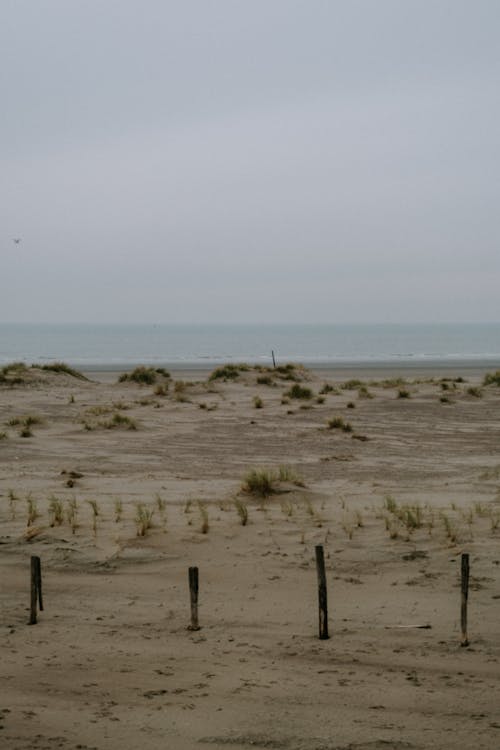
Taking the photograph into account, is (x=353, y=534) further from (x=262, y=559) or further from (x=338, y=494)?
(x=338, y=494)

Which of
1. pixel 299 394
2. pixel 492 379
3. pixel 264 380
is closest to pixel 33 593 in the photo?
pixel 299 394

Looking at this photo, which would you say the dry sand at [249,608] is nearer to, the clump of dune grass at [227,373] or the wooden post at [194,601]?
the wooden post at [194,601]

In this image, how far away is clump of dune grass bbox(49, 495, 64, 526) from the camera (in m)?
10.0

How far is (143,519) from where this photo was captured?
32.6 ft

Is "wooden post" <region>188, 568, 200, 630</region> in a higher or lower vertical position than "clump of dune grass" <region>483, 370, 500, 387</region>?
lower

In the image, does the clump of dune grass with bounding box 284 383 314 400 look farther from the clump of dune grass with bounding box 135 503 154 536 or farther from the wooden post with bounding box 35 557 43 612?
the wooden post with bounding box 35 557 43 612

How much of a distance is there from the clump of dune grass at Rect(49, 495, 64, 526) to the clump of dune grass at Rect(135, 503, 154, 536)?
0.89 metres

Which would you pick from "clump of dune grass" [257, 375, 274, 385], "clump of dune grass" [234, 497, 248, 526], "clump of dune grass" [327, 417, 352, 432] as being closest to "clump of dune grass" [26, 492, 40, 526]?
"clump of dune grass" [234, 497, 248, 526]

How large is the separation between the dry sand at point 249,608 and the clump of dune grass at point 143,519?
0.32 feet

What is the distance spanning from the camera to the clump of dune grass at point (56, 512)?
32.9ft

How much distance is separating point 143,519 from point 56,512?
113 centimetres

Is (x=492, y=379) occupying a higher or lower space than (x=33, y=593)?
higher

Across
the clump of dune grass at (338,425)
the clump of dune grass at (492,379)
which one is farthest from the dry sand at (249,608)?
the clump of dune grass at (492,379)

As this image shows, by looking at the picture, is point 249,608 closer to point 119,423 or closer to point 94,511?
point 94,511
